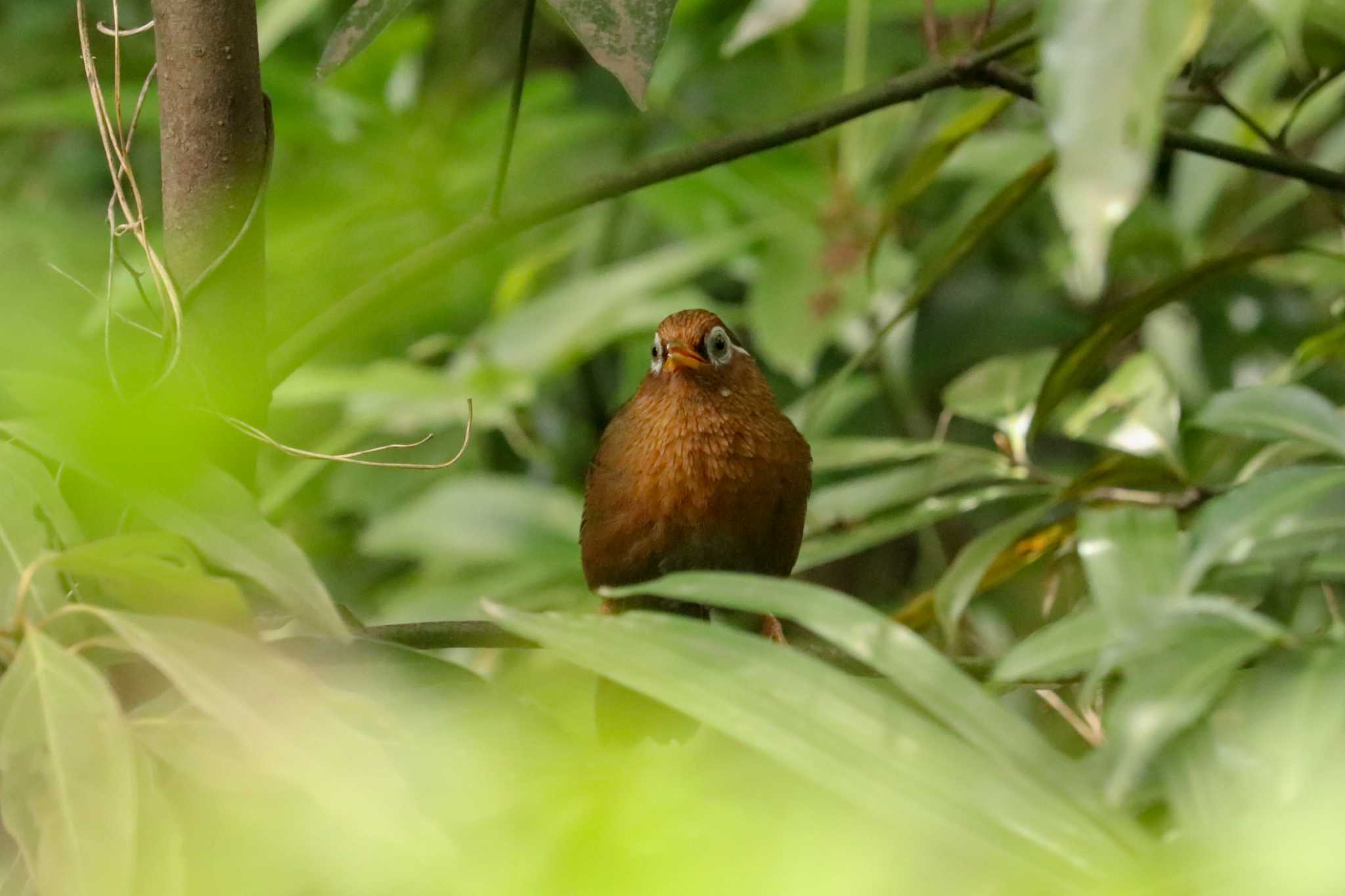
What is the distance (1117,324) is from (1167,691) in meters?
1.17

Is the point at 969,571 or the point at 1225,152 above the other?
the point at 1225,152

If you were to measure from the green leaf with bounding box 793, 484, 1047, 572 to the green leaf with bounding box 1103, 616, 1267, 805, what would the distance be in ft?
4.07

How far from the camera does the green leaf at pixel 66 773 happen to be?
3.42 feet

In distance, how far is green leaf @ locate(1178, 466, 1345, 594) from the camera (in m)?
1.23

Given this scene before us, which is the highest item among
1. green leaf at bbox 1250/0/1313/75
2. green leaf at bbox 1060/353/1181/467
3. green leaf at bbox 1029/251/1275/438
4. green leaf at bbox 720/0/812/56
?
green leaf at bbox 1250/0/1313/75

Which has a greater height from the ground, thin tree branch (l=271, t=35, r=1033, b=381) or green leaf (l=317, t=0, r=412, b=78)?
green leaf (l=317, t=0, r=412, b=78)

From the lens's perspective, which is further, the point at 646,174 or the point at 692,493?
the point at 692,493

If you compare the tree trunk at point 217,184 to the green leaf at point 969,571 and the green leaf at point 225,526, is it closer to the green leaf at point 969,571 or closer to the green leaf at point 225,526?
the green leaf at point 225,526

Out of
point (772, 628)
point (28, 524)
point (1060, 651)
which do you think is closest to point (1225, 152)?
point (1060, 651)

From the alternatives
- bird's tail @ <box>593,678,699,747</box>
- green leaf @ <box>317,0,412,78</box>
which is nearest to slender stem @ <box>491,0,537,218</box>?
green leaf @ <box>317,0,412,78</box>

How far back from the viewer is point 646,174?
185 cm

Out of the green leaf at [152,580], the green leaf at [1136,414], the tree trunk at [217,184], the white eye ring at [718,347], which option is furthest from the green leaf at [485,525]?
the green leaf at [152,580]

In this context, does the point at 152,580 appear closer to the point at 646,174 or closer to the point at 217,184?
the point at 217,184

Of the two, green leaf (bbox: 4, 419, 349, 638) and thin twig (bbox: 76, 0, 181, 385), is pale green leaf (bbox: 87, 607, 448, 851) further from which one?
thin twig (bbox: 76, 0, 181, 385)
